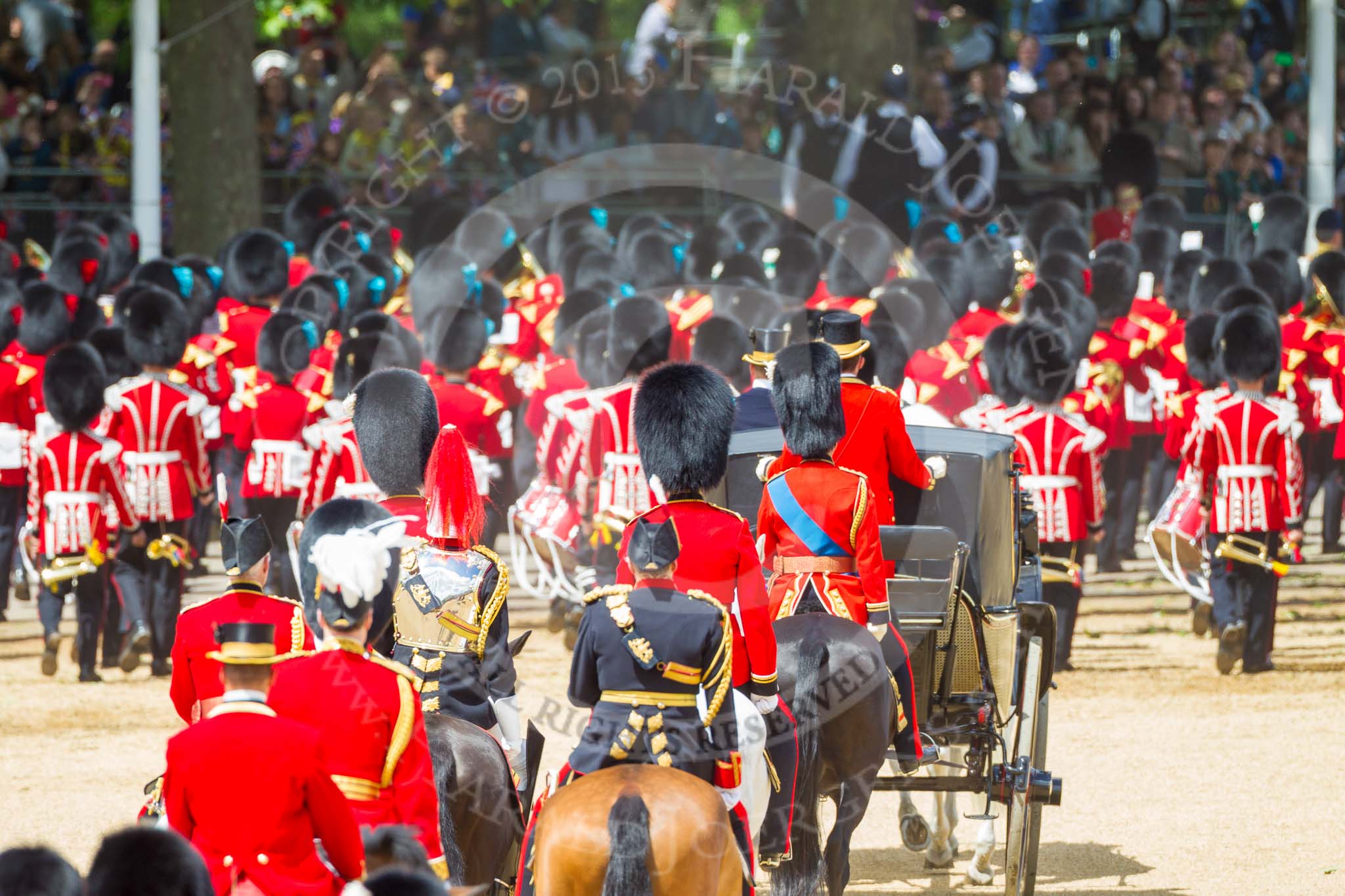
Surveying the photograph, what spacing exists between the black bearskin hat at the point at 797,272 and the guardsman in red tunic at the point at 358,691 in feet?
26.4

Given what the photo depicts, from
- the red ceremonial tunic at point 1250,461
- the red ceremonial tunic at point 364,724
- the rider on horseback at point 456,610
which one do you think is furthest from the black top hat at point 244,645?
the red ceremonial tunic at point 1250,461

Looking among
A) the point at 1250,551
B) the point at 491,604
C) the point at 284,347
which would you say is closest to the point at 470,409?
the point at 284,347

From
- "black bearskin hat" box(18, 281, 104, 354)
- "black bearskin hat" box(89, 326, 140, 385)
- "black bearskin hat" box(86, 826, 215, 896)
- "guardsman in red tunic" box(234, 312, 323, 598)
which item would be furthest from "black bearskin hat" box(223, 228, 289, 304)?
"black bearskin hat" box(86, 826, 215, 896)

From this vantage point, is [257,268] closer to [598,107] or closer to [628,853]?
[598,107]

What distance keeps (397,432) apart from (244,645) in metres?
1.95

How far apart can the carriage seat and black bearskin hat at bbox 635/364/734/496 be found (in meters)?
0.71

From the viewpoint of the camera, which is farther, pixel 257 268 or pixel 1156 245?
pixel 1156 245

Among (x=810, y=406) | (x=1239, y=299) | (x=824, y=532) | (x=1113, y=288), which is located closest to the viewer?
(x=824, y=532)

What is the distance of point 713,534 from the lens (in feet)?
14.5

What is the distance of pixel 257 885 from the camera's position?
3.22 metres

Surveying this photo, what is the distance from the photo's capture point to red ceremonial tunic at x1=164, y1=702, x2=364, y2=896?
Result: 321cm

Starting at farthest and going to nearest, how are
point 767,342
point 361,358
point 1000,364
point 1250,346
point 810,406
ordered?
point 361,358
point 1000,364
point 1250,346
point 767,342
point 810,406

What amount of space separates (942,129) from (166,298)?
6.99 m

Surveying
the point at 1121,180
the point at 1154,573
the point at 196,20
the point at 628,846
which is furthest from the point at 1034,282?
the point at 628,846
